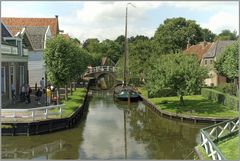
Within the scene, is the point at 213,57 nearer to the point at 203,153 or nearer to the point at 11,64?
the point at 11,64

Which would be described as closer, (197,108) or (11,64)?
(11,64)

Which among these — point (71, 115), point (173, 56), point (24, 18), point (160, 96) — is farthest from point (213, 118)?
point (24, 18)

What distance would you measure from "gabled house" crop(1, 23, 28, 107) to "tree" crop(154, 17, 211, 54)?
162 ft

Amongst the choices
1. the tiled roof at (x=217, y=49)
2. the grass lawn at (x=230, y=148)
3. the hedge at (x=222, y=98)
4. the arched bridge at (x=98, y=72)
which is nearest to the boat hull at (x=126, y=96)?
the hedge at (x=222, y=98)

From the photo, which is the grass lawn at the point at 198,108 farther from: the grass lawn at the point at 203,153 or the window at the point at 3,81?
the window at the point at 3,81

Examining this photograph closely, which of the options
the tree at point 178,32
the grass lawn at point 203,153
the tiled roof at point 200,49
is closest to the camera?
the grass lawn at point 203,153

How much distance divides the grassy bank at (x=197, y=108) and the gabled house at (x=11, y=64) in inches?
565

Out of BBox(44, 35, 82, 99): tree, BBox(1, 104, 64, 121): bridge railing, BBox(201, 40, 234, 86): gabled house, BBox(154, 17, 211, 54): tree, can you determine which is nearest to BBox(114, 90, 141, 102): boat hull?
BBox(201, 40, 234, 86): gabled house

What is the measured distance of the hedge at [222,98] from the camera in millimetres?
36422

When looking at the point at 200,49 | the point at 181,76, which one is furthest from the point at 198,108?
the point at 200,49

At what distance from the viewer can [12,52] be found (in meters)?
38.0

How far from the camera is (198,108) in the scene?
38.8 m

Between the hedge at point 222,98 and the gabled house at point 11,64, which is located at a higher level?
the gabled house at point 11,64

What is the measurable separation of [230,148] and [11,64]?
79.9 feet
